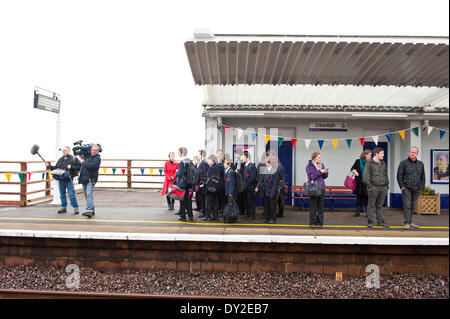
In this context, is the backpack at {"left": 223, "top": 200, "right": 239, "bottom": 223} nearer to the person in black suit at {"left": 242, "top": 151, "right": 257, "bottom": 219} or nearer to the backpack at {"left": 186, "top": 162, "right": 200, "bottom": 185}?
the person in black suit at {"left": 242, "top": 151, "right": 257, "bottom": 219}

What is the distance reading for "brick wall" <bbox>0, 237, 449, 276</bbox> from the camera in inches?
217

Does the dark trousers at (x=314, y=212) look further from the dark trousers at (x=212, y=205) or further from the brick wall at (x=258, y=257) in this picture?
the dark trousers at (x=212, y=205)

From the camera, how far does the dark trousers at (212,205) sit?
718 cm

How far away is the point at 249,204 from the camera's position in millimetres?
7781

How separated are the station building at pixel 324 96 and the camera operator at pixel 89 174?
3236mm

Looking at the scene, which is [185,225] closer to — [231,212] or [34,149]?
[231,212]

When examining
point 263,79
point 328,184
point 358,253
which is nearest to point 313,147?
point 328,184

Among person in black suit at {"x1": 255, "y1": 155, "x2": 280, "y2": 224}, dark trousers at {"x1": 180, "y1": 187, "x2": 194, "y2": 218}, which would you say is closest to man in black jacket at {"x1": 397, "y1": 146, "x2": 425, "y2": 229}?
person in black suit at {"x1": 255, "y1": 155, "x2": 280, "y2": 224}

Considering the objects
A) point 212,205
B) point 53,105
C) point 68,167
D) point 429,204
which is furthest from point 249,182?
point 53,105

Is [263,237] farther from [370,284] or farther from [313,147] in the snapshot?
[313,147]

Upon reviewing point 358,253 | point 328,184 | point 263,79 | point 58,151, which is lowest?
point 358,253

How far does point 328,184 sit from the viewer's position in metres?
9.26

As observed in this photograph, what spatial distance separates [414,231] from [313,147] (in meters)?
3.87

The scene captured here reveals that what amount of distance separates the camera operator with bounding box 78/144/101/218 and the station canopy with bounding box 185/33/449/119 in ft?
10.7
